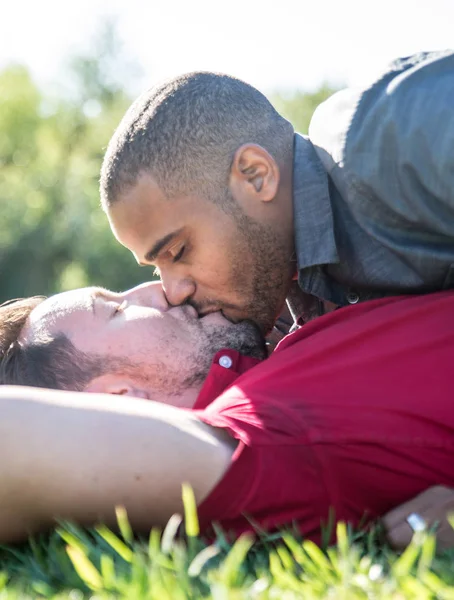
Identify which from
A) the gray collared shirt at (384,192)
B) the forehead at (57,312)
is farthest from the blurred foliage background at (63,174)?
the gray collared shirt at (384,192)

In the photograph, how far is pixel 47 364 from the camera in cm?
361

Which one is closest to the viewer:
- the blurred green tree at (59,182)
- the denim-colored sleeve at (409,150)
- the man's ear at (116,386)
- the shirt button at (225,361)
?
the denim-colored sleeve at (409,150)

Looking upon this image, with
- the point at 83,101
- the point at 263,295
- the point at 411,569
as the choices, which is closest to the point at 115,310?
the point at 263,295

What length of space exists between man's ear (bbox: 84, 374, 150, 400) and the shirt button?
34cm

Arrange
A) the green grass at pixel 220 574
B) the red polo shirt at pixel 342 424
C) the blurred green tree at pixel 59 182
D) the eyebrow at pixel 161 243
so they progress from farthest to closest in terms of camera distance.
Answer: the blurred green tree at pixel 59 182 → the eyebrow at pixel 161 243 → the red polo shirt at pixel 342 424 → the green grass at pixel 220 574

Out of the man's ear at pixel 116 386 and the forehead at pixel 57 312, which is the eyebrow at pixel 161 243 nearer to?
the forehead at pixel 57 312

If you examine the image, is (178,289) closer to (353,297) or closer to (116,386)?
(116,386)

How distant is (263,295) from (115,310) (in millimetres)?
635

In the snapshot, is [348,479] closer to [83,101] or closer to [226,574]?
[226,574]

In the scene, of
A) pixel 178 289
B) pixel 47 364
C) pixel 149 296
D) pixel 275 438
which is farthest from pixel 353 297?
pixel 47 364

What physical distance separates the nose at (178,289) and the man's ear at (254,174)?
409 mm

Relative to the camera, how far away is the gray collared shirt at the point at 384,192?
3201 millimetres

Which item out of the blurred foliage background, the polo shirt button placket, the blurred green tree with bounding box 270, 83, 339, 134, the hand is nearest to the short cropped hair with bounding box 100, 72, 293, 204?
the polo shirt button placket

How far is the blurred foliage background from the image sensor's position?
19203 mm
